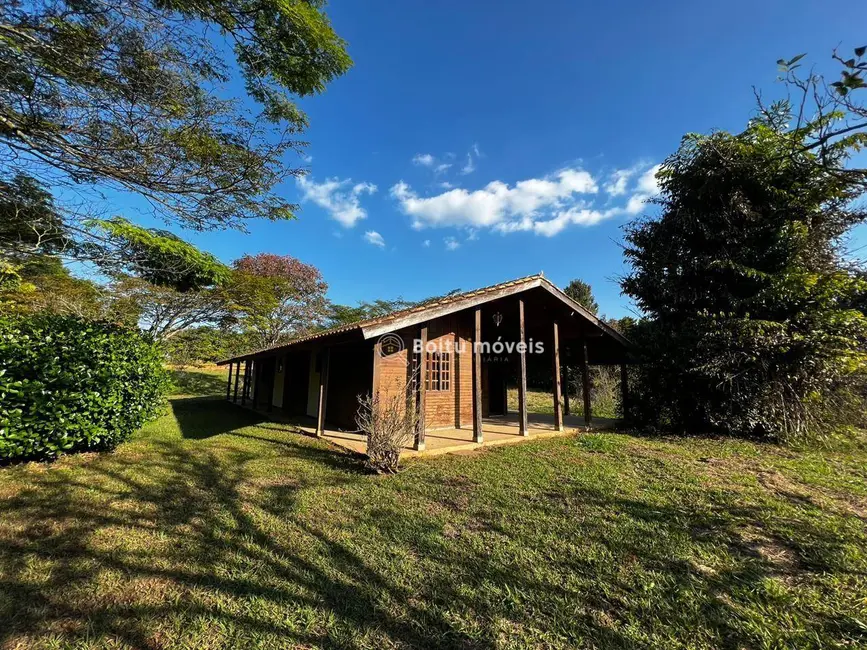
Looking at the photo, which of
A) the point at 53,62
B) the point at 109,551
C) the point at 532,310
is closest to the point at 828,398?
the point at 532,310

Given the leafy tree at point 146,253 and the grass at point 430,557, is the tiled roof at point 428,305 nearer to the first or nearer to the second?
the grass at point 430,557

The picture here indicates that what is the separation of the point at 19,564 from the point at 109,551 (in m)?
0.59

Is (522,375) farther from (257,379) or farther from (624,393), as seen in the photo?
(257,379)

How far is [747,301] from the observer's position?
338 inches

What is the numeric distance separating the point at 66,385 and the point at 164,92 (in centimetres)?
466

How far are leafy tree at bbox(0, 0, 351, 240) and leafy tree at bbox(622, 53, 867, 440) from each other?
8588mm

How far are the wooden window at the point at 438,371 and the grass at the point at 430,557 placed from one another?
4.13 m

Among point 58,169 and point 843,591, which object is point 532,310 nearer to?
point 843,591

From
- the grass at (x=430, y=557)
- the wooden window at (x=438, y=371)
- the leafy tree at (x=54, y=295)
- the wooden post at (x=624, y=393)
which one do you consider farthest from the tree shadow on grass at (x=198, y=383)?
the wooden post at (x=624, y=393)

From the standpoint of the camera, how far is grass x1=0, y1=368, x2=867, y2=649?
236 centimetres

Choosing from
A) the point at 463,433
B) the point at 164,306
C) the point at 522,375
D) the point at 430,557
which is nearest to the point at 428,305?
the point at 522,375

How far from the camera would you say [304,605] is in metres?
2.58

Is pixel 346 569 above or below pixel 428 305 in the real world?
below

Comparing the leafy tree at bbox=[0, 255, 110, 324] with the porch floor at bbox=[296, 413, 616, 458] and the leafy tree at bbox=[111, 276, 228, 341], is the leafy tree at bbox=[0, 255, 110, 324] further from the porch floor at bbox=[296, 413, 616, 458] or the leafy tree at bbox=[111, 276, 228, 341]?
the porch floor at bbox=[296, 413, 616, 458]
